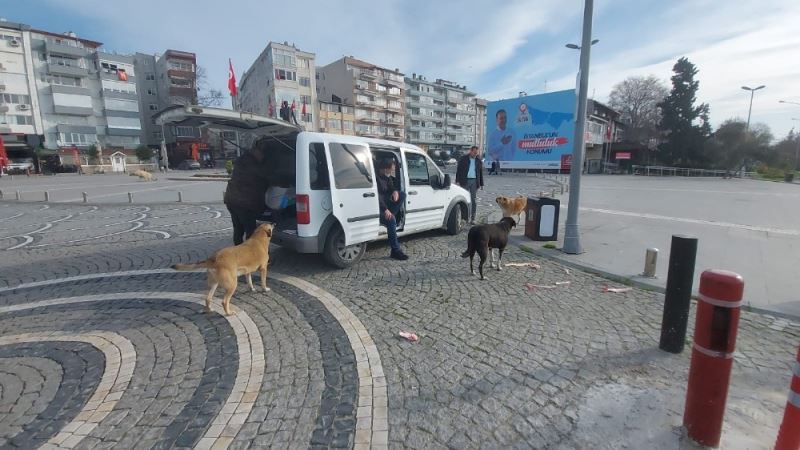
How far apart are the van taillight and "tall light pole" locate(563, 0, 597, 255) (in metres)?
4.61

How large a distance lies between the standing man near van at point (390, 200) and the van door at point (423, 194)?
1.27 feet

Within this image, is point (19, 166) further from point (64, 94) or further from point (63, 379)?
point (63, 379)

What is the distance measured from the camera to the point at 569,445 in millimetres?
2158

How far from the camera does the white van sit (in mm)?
4809

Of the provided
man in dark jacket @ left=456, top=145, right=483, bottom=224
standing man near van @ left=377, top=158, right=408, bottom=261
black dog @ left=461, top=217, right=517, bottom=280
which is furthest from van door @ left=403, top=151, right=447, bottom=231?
man in dark jacket @ left=456, top=145, right=483, bottom=224

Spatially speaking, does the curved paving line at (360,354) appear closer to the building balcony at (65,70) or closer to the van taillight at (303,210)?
the van taillight at (303,210)

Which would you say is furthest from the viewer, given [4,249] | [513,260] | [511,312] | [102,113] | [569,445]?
[102,113]

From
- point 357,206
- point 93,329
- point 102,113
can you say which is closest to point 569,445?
point 357,206

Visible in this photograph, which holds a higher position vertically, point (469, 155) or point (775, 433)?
point (469, 155)

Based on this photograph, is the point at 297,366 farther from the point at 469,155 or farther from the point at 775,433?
the point at 469,155

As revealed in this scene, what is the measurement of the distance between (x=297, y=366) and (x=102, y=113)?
6651cm

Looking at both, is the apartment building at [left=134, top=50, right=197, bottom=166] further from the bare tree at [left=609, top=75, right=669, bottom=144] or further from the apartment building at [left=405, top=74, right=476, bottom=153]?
the bare tree at [left=609, top=75, right=669, bottom=144]

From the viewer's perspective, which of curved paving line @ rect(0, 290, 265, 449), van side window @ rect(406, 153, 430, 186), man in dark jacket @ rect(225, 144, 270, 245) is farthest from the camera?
van side window @ rect(406, 153, 430, 186)

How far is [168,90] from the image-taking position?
189ft
